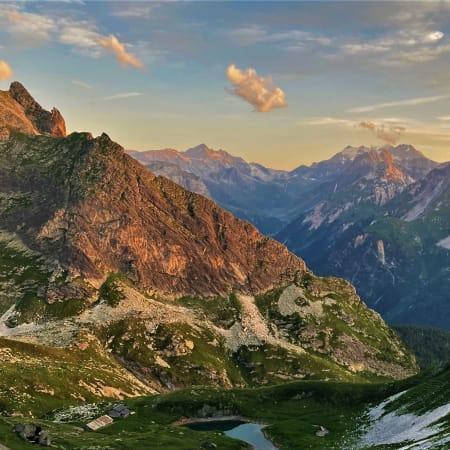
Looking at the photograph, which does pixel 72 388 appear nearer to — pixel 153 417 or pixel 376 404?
pixel 153 417

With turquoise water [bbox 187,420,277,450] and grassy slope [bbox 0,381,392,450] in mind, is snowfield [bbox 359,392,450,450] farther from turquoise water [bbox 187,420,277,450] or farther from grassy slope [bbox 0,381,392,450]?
turquoise water [bbox 187,420,277,450]

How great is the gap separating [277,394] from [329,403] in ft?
58.1

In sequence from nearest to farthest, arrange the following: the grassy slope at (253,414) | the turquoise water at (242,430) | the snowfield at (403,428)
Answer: the snowfield at (403,428) < the grassy slope at (253,414) < the turquoise water at (242,430)

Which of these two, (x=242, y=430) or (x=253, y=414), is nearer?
(x=242, y=430)

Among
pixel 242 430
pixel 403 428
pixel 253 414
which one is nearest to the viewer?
pixel 403 428

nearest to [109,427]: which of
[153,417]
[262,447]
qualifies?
[153,417]

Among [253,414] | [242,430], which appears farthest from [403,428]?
[253,414]

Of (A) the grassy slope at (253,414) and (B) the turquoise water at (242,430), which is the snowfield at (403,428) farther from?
(B) the turquoise water at (242,430)

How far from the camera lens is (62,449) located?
3583 inches

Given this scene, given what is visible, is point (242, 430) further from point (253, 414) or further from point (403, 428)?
point (403, 428)

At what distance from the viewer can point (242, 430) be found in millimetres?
147875

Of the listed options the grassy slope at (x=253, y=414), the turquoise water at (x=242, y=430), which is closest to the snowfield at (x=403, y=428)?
the grassy slope at (x=253, y=414)

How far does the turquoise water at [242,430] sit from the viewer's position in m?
132

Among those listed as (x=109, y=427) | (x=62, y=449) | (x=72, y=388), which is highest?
(x=62, y=449)
